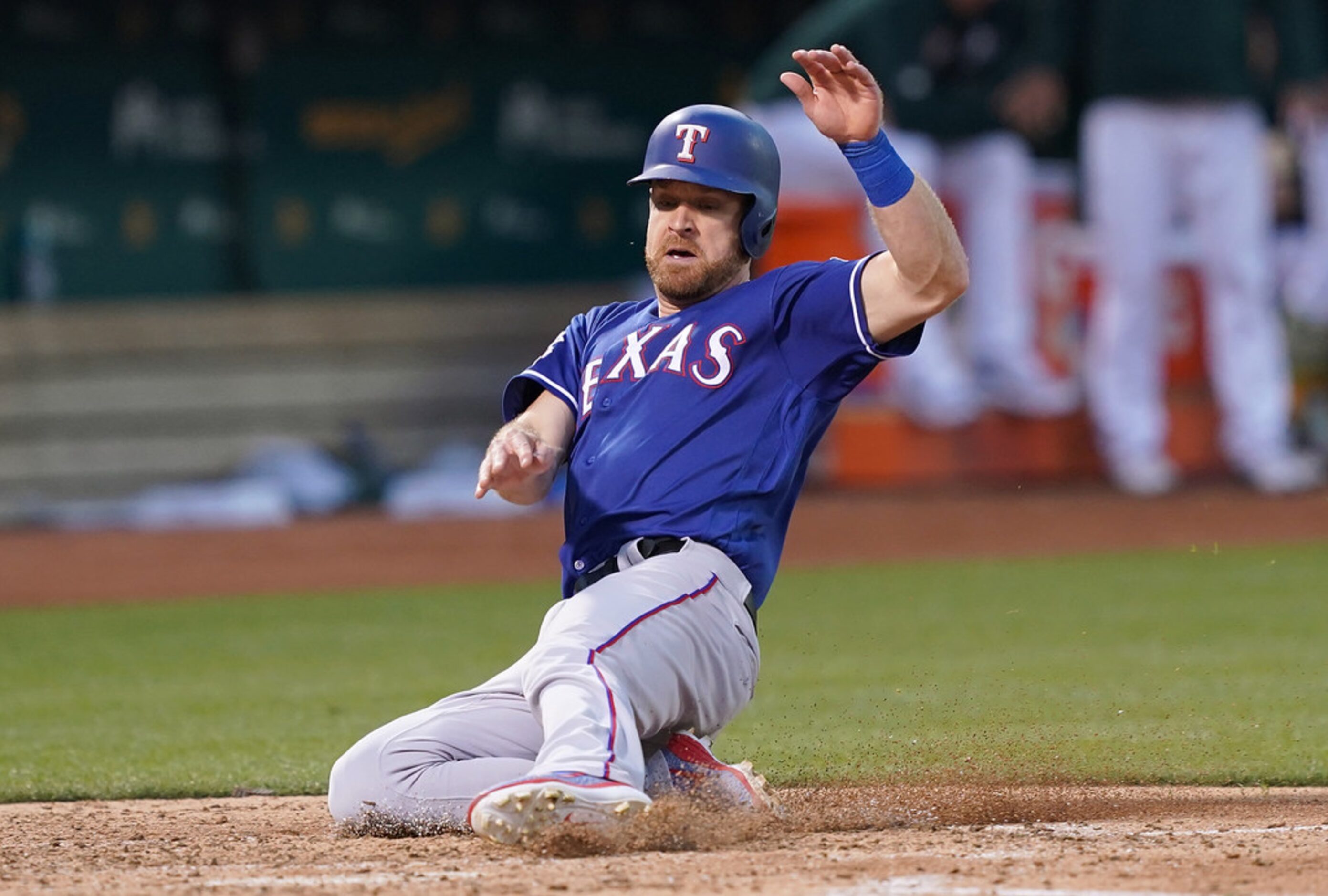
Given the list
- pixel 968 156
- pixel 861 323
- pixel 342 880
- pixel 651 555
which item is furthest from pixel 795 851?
pixel 968 156

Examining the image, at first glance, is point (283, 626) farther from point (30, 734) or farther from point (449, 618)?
point (30, 734)

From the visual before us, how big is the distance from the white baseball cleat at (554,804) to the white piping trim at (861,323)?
3.37 ft

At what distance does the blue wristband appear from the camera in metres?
3.81

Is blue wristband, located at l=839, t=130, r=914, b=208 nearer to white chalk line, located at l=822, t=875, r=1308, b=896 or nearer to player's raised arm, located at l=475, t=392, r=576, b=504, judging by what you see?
player's raised arm, located at l=475, t=392, r=576, b=504

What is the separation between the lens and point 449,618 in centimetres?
840

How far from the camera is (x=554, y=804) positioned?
353 centimetres

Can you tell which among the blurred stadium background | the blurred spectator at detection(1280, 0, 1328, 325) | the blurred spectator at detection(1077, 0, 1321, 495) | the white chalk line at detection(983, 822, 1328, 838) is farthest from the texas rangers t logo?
the blurred stadium background

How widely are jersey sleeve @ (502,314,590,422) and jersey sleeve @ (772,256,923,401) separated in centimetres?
53

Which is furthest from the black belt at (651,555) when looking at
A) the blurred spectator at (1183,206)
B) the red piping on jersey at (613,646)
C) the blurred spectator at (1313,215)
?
the blurred spectator at (1313,215)

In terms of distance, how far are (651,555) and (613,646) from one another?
0.32 metres

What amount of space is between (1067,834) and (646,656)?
2.96ft

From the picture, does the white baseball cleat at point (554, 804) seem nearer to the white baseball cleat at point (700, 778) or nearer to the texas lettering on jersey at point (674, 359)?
the white baseball cleat at point (700, 778)

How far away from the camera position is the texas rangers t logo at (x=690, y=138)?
4188 millimetres

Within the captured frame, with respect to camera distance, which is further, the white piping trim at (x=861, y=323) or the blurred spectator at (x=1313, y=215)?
the blurred spectator at (x=1313, y=215)
